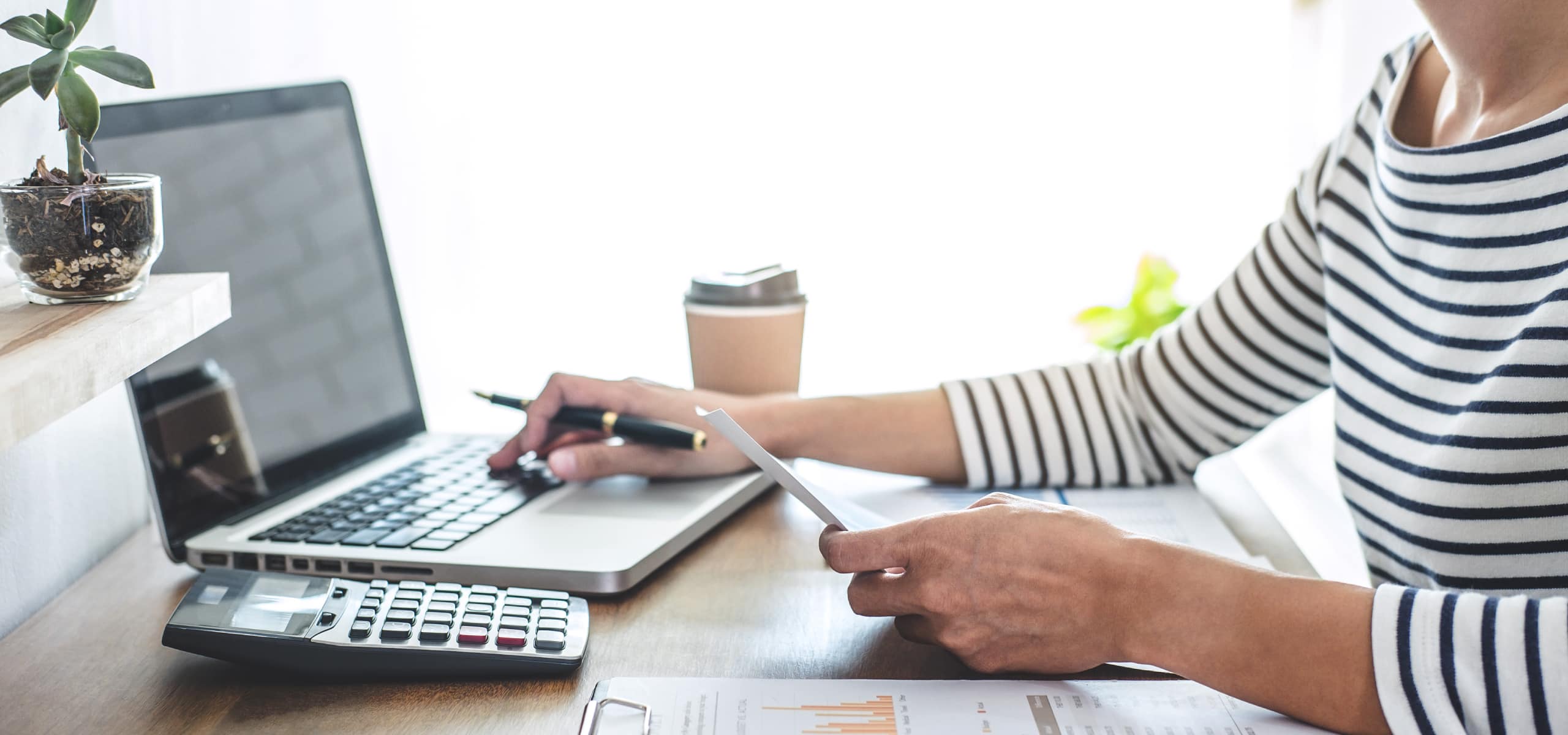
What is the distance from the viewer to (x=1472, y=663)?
1.71 feet

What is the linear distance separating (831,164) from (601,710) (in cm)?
135

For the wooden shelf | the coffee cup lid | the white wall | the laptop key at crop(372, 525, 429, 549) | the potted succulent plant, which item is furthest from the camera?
the white wall

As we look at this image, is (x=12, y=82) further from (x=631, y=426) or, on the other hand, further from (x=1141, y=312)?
(x=1141, y=312)

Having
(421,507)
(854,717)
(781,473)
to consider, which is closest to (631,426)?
(421,507)

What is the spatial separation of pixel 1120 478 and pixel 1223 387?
124 millimetres

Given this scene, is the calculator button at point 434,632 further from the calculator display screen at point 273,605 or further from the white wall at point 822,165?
the white wall at point 822,165

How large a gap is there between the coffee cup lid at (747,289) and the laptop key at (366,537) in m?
0.39

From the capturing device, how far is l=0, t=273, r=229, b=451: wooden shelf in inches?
18.4

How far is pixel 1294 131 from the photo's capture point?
6.01ft

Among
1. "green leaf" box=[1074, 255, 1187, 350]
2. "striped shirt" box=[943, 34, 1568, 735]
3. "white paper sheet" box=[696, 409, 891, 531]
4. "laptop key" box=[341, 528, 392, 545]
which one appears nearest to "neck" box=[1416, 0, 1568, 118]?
"striped shirt" box=[943, 34, 1568, 735]

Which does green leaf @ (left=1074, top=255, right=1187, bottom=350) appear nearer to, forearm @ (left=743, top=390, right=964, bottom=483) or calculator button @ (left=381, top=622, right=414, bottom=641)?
forearm @ (left=743, top=390, right=964, bottom=483)

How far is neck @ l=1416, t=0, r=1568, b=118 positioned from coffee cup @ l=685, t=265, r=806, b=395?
1.83ft

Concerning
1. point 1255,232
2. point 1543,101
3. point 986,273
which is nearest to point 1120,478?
point 1543,101

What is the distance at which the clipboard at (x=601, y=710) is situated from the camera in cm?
53
